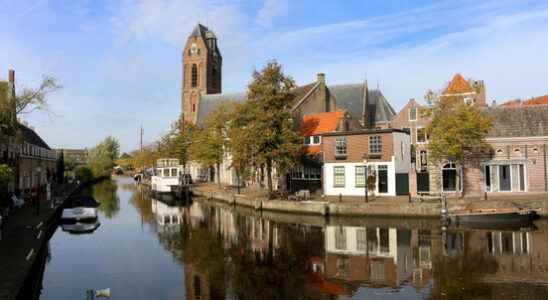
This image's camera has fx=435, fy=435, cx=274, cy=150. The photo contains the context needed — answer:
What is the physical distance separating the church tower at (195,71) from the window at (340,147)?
48.4 meters

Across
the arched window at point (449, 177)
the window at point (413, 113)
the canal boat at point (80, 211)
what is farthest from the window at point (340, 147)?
the canal boat at point (80, 211)

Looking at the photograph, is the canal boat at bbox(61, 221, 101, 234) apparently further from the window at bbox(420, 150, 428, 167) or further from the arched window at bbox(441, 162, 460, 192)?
the window at bbox(420, 150, 428, 167)

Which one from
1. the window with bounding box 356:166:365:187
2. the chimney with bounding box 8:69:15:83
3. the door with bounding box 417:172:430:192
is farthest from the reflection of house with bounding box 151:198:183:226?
the door with bounding box 417:172:430:192

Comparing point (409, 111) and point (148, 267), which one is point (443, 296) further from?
point (409, 111)

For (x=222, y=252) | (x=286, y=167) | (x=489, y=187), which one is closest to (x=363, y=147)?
(x=286, y=167)

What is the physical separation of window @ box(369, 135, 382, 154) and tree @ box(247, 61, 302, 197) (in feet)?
19.6

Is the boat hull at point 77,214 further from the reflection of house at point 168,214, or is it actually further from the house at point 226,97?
the house at point 226,97

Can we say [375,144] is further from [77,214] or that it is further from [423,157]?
[77,214]

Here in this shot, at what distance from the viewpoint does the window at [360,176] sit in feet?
120

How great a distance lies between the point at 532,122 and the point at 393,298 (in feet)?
98.1

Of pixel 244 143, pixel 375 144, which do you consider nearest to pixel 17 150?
pixel 244 143

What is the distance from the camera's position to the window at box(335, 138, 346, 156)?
123 ft

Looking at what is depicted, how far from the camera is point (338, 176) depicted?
37625 mm

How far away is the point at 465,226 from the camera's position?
26.7 meters
